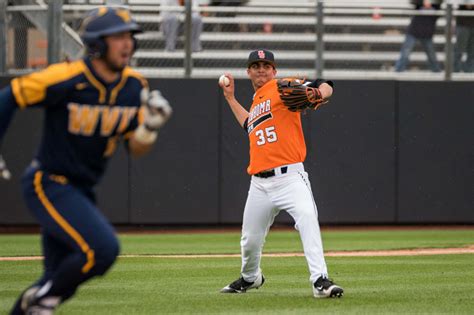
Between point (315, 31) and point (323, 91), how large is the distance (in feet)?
31.3

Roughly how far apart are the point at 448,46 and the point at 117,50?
1328 centimetres

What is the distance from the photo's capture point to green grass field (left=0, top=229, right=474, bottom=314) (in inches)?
332

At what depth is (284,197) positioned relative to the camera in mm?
9156

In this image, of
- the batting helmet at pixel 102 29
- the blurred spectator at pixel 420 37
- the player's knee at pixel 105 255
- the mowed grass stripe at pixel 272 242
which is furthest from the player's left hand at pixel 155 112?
the blurred spectator at pixel 420 37

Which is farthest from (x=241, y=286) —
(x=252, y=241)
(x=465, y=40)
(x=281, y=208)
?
(x=465, y=40)

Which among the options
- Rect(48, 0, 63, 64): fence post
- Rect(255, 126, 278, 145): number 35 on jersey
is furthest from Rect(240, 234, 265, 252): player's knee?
Rect(48, 0, 63, 64): fence post

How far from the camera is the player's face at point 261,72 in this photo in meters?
9.56

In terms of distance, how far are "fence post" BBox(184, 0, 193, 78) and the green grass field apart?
3.59 meters

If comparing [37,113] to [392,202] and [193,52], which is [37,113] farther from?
[392,202]

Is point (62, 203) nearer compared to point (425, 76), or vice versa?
point (62, 203)

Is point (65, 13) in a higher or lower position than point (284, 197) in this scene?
higher

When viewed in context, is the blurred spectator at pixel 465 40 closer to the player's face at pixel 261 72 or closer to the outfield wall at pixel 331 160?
the outfield wall at pixel 331 160

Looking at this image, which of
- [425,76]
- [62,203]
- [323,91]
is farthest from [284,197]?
[425,76]

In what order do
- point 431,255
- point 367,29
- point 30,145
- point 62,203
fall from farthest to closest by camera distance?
1. point 367,29
2. point 30,145
3. point 431,255
4. point 62,203
